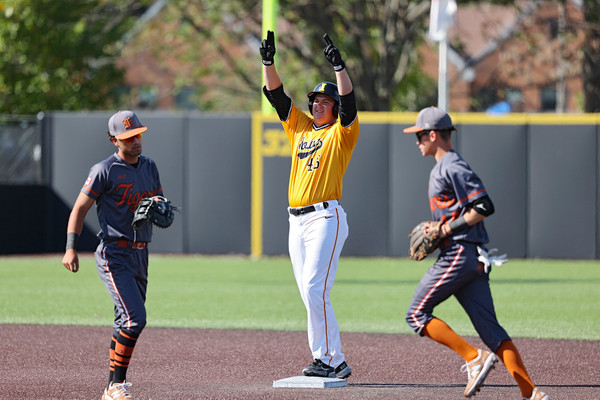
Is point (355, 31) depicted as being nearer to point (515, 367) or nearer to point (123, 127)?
point (123, 127)

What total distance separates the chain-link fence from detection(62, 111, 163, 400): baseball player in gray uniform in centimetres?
1337

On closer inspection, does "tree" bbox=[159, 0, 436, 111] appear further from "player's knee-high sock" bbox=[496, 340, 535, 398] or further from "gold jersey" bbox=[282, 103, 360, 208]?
"player's knee-high sock" bbox=[496, 340, 535, 398]

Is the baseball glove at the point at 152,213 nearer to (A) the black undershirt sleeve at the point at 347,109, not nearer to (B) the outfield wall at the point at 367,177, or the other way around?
(A) the black undershirt sleeve at the point at 347,109

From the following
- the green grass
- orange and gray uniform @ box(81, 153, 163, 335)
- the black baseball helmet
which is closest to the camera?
orange and gray uniform @ box(81, 153, 163, 335)

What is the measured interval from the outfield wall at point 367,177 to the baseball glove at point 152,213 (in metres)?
12.0

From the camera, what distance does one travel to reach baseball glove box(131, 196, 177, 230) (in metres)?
6.33

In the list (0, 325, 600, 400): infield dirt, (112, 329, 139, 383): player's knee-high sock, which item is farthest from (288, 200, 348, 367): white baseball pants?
(112, 329, 139, 383): player's knee-high sock

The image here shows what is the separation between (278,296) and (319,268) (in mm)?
6137

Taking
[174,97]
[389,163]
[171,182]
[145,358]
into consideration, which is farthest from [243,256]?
[174,97]

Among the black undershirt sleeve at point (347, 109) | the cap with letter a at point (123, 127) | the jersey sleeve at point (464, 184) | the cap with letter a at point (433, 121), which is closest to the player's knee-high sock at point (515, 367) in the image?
the jersey sleeve at point (464, 184)

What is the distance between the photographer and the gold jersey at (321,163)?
7.11 meters

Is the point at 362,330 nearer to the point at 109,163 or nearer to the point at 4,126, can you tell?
the point at 109,163

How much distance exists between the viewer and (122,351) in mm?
6316

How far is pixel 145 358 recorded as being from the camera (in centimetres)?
827
